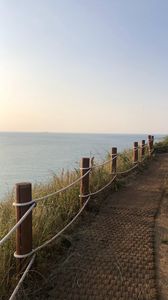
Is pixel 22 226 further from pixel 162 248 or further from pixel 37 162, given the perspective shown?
pixel 37 162

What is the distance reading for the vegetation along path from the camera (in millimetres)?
4492

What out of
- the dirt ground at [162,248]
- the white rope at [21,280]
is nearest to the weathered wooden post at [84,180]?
the dirt ground at [162,248]

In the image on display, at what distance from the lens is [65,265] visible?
203 inches

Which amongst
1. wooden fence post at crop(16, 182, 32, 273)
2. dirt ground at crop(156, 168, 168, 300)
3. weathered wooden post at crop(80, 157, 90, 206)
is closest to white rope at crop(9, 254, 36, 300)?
wooden fence post at crop(16, 182, 32, 273)

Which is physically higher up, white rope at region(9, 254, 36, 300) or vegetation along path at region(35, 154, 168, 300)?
white rope at region(9, 254, 36, 300)

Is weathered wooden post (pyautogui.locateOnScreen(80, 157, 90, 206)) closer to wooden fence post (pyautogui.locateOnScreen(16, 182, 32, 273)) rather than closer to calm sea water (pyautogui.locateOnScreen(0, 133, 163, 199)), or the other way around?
calm sea water (pyautogui.locateOnScreen(0, 133, 163, 199))

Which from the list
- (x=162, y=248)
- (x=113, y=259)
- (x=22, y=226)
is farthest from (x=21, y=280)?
(x=162, y=248)

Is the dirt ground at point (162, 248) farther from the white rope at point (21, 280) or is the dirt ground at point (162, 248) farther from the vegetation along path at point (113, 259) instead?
the white rope at point (21, 280)

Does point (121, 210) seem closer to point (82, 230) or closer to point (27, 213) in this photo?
point (82, 230)

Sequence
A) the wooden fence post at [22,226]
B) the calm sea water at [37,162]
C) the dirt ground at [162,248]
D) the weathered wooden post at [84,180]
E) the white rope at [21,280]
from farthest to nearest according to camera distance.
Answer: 1. the calm sea water at [37,162]
2. the weathered wooden post at [84,180]
3. the dirt ground at [162,248]
4. the wooden fence post at [22,226]
5. the white rope at [21,280]

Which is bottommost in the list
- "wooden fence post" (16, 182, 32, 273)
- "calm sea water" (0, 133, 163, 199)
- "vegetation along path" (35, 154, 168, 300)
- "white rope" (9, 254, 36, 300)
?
"calm sea water" (0, 133, 163, 199)

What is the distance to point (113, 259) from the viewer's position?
211 inches

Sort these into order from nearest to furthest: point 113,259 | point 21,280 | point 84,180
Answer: point 21,280 < point 113,259 < point 84,180

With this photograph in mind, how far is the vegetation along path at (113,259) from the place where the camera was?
449cm
